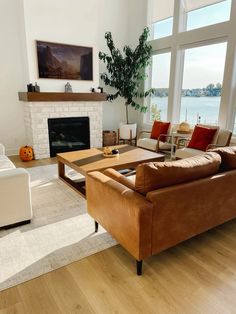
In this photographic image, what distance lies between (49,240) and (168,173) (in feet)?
4.34

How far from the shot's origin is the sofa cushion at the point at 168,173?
5.57 feet

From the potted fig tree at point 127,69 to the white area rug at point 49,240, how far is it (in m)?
3.51

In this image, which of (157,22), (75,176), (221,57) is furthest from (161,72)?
(75,176)

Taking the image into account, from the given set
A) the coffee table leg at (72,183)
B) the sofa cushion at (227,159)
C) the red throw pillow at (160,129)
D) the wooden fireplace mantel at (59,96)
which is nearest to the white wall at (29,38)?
the wooden fireplace mantel at (59,96)

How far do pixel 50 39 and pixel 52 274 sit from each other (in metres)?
4.52

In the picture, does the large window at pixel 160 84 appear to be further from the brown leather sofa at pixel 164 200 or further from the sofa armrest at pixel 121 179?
the sofa armrest at pixel 121 179

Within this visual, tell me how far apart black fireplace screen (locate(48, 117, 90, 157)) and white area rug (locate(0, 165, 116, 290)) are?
230cm

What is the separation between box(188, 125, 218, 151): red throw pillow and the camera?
4.11 m

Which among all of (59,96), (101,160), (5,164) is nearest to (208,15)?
(59,96)

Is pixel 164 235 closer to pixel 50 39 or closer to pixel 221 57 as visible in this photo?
pixel 221 57

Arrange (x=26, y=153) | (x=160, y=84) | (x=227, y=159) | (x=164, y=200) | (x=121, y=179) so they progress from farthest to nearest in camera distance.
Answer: (x=160, y=84) < (x=26, y=153) < (x=227, y=159) < (x=121, y=179) < (x=164, y=200)

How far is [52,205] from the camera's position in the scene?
2.91 metres

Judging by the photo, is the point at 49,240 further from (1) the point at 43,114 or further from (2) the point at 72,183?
(1) the point at 43,114

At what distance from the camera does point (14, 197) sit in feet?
7.73
